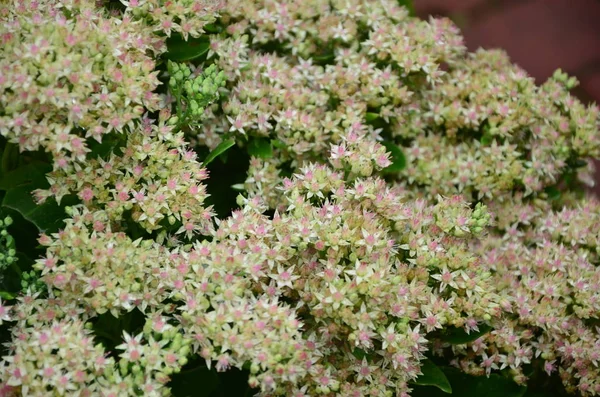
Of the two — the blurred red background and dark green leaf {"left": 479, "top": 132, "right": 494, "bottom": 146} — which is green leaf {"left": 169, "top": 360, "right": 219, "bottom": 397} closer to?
dark green leaf {"left": 479, "top": 132, "right": 494, "bottom": 146}

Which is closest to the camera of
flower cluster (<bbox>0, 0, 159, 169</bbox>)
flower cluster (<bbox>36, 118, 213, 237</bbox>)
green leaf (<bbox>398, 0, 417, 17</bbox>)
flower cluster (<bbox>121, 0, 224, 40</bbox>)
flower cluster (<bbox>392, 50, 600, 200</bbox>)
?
flower cluster (<bbox>0, 0, 159, 169</bbox>)

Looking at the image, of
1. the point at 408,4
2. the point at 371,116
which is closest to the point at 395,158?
the point at 371,116

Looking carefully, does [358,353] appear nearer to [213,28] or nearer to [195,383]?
[195,383]

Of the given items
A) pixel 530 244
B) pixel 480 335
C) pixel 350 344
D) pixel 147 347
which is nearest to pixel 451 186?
pixel 530 244

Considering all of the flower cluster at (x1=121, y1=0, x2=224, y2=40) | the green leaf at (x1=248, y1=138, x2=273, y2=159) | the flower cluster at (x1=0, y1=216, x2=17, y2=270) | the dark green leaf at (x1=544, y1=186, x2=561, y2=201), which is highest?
the dark green leaf at (x1=544, y1=186, x2=561, y2=201)

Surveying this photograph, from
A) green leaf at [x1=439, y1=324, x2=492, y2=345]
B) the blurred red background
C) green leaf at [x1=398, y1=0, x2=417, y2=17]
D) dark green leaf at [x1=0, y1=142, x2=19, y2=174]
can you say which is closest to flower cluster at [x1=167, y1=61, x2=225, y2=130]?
dark green leaf at [x1=0, y1=142, x2=19, y2=174]

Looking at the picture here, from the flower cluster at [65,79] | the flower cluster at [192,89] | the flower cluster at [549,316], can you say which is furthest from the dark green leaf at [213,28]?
the flower cluster at [549,316]

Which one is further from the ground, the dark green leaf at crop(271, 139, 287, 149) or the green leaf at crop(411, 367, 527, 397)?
the dark green leaf at crop(271, 139, 287, 149)

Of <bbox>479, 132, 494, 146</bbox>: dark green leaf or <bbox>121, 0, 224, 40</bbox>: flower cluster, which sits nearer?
<bbox>121, 0, 224, 40</bbox>: flower cluster
